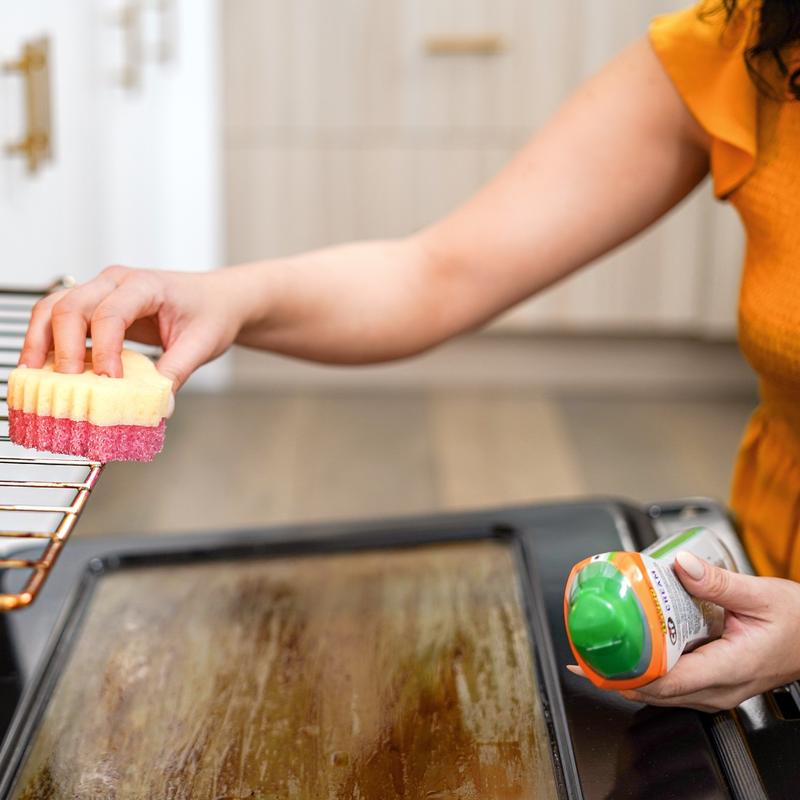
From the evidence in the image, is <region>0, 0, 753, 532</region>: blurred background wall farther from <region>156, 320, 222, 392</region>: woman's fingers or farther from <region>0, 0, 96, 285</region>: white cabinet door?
<region>156, 320, 222, 392</region>: woman's fingers

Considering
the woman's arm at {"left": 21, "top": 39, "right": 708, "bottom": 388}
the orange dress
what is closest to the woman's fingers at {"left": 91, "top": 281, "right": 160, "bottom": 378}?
the woman's arm at {"left": 21, "top": 39, "right": 708, "bottom": 388}

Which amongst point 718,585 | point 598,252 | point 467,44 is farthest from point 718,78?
point 467,44

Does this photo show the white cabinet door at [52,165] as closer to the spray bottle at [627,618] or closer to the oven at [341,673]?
the oven at [341,673]

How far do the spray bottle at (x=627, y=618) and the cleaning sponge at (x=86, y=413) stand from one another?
23cm

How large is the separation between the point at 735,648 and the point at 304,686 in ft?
0.77

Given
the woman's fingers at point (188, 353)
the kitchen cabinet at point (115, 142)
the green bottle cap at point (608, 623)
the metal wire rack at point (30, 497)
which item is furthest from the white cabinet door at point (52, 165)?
the green bottle cap at point (608, 623)

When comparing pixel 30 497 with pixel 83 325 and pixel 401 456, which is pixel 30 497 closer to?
pixel 83 325

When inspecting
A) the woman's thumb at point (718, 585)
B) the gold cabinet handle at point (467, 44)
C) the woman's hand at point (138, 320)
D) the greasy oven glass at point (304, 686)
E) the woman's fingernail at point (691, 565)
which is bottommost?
the greasy oven glass at point (304, 686)

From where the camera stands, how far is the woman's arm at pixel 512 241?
85 centimetres

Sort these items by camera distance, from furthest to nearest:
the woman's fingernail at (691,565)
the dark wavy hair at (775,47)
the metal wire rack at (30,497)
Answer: the dark wavy hair at (775,47) → the woman's fingernail at (691,565) → the metal wire rack at (30,497)

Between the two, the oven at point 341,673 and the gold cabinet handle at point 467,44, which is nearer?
the oven at point 341,673

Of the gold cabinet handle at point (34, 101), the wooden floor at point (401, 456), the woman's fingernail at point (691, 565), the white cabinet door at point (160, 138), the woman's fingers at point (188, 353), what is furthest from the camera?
the white cabinet door at point (160, 138)

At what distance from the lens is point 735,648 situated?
1.83 feet

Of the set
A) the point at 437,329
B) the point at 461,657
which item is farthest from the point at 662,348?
the point at 461,657
